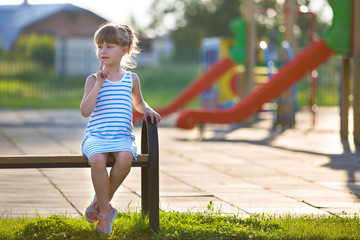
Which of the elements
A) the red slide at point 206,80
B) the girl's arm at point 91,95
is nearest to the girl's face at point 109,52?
the girl's arm at point 91,95

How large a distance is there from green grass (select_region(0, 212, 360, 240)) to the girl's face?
102 cm

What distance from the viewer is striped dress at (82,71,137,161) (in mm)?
4547

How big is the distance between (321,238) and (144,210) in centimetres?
118

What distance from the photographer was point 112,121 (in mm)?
4641

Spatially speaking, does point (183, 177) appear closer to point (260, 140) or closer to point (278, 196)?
point (278, 196)

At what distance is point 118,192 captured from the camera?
6535 millimetres

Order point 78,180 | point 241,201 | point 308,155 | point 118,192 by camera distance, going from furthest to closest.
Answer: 1. point 308,155
2. point 78,180
3. point 118,192
4. point 241,201

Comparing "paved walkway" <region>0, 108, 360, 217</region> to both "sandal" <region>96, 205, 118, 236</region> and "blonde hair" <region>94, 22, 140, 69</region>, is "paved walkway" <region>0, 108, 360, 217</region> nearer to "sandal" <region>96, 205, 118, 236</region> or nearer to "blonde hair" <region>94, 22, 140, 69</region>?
"sandal" <region>96, 205, 118, 236</region>

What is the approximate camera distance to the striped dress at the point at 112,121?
455cm

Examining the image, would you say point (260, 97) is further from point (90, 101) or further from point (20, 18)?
point (20, 18)

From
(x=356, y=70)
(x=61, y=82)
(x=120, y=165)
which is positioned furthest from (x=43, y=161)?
(x=61, y=82)

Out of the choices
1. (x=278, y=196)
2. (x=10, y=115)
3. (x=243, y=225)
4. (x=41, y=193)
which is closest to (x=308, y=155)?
(x=278, y=196)

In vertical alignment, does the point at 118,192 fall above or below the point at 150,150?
below

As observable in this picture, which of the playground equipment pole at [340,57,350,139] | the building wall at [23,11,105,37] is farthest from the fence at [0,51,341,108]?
the building wall at [23,11,105,37]
